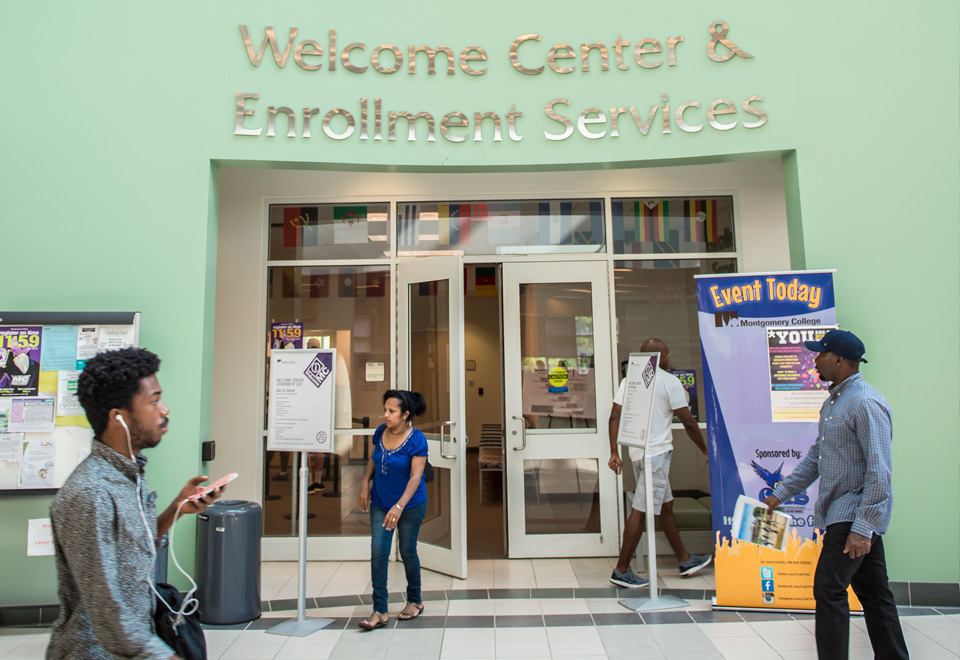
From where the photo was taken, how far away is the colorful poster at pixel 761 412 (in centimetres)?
413

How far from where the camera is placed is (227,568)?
163 inches

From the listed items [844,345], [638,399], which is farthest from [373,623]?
[844,345]

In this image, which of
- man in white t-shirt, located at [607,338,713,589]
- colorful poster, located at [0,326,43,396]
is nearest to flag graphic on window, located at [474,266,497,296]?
man in white t-shirt, located at [607,338,713,589]

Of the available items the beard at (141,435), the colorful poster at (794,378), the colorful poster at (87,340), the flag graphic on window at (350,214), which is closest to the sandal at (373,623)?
the colorful poster at (87,340)

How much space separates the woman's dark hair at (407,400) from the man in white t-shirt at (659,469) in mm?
1618

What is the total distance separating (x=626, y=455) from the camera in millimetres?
5699

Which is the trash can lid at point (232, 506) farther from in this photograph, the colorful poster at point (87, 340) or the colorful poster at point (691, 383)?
the colorful poster at point (691, 383)

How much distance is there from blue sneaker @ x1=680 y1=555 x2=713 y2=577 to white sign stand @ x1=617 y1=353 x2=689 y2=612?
1.70 feet

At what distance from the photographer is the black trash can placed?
413 cm

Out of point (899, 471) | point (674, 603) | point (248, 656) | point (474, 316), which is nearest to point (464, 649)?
point (248, 656)

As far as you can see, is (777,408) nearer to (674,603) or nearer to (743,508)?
(743,508)

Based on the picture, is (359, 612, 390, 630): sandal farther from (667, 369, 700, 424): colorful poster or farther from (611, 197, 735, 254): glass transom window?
(611, 197, 735, 254): glass transom window

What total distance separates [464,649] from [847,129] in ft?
14.6

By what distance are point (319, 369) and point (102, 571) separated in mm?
2529
